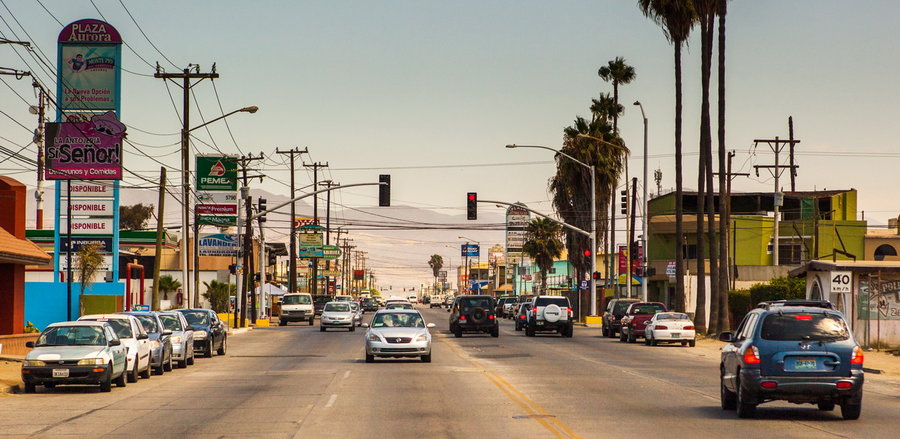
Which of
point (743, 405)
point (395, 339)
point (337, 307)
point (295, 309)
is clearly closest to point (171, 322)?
point (395, 339)

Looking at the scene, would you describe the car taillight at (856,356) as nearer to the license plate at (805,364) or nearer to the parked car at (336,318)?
the license plate at (805,364)

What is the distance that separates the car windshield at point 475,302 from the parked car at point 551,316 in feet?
8.69

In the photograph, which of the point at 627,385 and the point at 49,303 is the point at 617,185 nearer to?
the point at 49,303

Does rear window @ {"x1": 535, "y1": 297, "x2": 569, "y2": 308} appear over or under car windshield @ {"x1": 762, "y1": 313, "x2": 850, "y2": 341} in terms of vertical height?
under

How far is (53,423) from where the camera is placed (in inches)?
690

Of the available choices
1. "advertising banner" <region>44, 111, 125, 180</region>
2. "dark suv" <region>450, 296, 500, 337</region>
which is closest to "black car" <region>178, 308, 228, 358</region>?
"advertising banner" <region>44, 111, 125, 180</region>

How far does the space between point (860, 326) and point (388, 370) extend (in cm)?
1816

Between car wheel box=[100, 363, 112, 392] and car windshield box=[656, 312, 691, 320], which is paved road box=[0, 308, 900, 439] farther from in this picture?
car windshield box=[656, 312, 691, 320]

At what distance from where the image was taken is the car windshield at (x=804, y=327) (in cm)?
1711

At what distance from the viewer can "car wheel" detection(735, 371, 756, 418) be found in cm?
1738

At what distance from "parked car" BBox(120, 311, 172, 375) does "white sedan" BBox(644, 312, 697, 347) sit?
2077cm

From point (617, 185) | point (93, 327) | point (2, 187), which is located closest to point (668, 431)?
point (93, 327)

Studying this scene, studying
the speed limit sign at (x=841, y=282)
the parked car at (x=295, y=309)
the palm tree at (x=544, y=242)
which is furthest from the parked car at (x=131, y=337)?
the palm tree at (x=544, y=242)

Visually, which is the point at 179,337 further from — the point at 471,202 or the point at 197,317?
the point at 471,202
